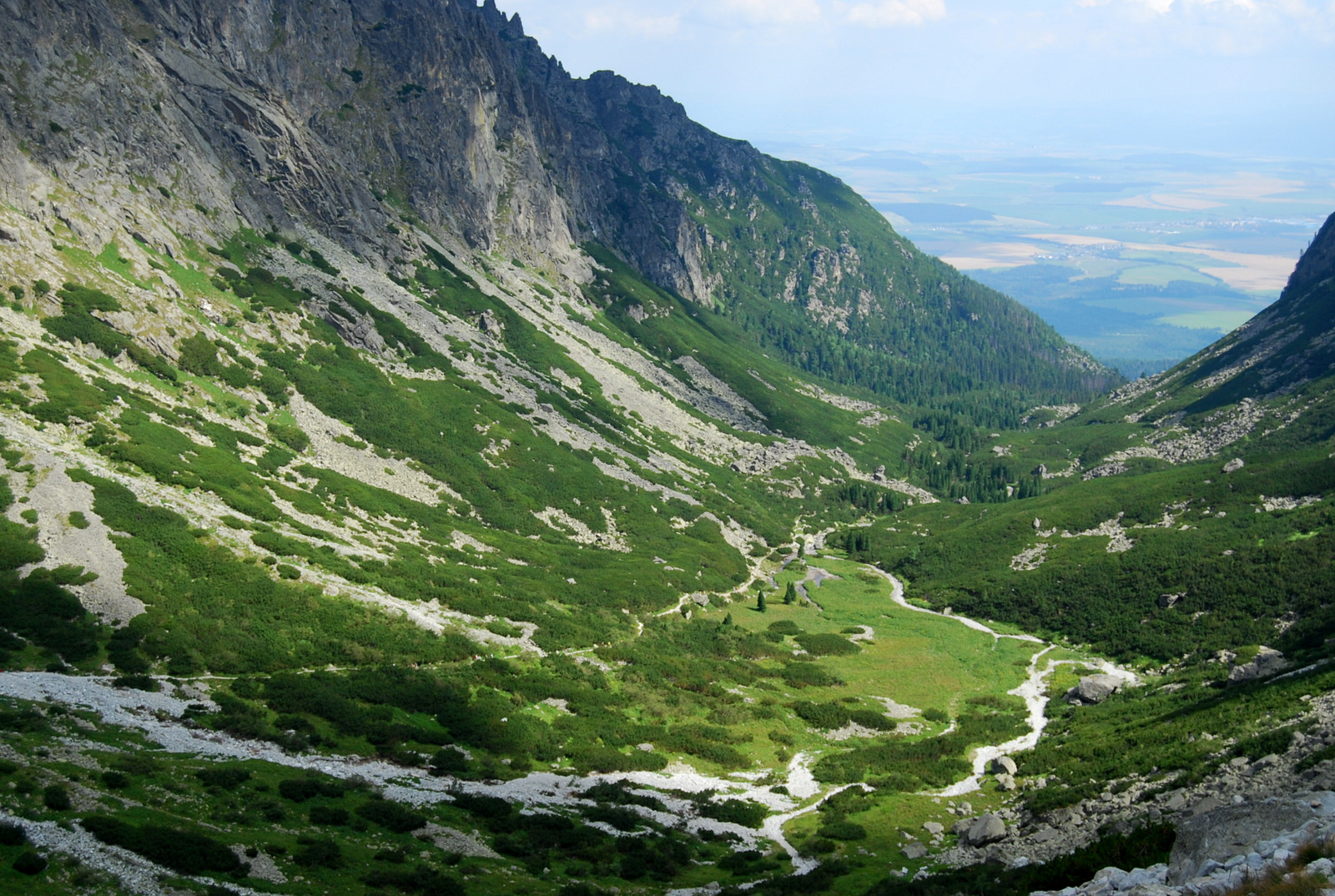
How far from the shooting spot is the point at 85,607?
63281 mm

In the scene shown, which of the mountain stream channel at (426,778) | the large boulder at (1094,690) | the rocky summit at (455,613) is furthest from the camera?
the large boulder at (1094,690)

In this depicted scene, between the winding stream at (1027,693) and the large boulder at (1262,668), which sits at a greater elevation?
the large boulder at (1262,668)

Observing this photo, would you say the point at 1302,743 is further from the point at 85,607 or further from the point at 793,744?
the point at 85,607

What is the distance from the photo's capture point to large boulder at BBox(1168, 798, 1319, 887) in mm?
27781

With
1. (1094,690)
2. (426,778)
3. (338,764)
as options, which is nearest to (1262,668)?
(1094,690)

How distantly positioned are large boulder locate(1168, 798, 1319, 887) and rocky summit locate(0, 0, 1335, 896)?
0.17 m

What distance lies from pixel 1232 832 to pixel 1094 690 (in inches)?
2717

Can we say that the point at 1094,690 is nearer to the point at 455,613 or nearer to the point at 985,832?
the point at 985,832

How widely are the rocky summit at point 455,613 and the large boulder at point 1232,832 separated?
170mm

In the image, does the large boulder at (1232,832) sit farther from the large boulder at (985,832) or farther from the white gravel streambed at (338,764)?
the white gravel streambed at (338,764)

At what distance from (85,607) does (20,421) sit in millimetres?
29841

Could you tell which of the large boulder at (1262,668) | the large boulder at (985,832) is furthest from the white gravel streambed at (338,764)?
the large boulder at (1262,668)

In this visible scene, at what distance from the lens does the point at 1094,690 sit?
9138 cm

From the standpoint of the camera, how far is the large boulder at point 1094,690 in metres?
90.7
